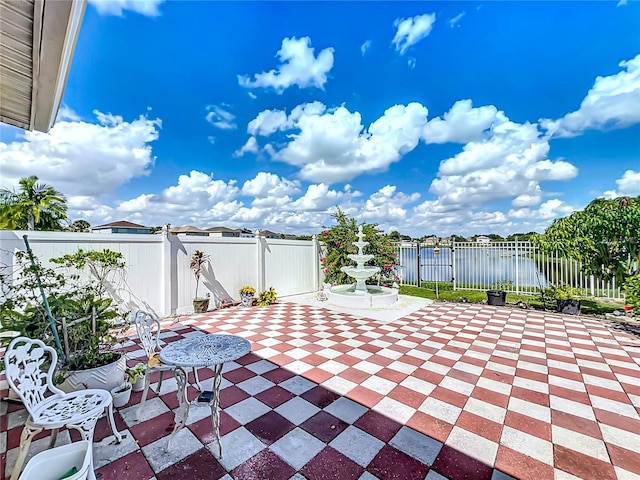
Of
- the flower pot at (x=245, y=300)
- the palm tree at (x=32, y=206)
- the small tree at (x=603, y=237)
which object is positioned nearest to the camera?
the small tree at (x=603, y=237)

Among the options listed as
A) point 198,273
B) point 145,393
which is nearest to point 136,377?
point 145,393

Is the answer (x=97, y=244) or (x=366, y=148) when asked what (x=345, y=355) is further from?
(x=366, y=148)

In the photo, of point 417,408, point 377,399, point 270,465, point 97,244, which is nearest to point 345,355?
point 377,399

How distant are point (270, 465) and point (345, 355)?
2042 mm

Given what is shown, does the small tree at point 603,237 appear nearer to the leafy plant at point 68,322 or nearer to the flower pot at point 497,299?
the flower pot at point 497,299

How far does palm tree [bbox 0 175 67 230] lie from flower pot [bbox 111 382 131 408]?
11060mm

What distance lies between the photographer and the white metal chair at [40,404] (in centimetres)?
162

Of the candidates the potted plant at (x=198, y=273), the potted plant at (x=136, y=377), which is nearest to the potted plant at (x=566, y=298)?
the potted plant at (x=136, y=377)

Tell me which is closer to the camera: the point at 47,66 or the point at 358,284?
the point at 47,66

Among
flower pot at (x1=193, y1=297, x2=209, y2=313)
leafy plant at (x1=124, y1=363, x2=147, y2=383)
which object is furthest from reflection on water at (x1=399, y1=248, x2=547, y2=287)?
leafy plant at (x1=124, y1=363, x2=147, y2=383)

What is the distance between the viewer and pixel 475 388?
2.80 meters

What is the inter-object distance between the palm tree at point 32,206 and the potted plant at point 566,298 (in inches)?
668

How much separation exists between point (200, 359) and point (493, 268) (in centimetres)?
889

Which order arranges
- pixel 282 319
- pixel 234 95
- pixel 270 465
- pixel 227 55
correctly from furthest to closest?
pixel 234 95 < pixel 227 55 < pixel 282 319 < pixel 270 465
